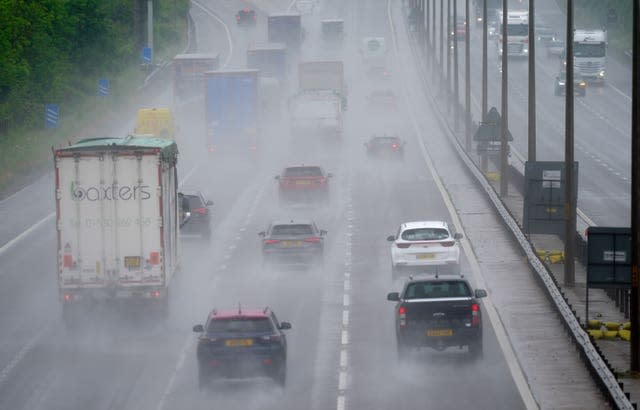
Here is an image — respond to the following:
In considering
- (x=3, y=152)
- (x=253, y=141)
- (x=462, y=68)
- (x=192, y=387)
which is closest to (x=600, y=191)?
(x=253, y=141)

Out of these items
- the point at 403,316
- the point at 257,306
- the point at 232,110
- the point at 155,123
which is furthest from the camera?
the point at 232,110

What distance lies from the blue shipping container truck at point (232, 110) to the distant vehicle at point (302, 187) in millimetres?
16757

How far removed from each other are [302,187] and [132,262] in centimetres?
2665

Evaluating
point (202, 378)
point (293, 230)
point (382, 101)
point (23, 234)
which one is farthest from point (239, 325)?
point (382, 101)

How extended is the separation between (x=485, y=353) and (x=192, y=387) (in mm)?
6396

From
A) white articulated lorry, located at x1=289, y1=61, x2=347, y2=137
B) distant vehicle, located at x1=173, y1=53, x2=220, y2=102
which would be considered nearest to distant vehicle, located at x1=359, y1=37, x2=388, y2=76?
distant vehicle, located at x1=173, y1=53, x2=220, y2=102

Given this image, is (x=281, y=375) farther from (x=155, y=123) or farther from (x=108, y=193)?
(x=155, y=123)

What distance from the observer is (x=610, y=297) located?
3966 cm

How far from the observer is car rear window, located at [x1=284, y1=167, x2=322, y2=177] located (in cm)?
6091

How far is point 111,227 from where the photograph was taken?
3431 cm

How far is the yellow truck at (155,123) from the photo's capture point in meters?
73.9

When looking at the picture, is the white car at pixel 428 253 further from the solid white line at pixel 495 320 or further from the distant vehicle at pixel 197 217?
the distant vehicle at pixel 197 217

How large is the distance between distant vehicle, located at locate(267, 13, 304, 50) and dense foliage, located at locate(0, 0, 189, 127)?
14.4m

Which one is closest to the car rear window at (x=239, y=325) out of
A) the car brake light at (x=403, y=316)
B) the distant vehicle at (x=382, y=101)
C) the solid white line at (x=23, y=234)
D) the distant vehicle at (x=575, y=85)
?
the car brake light at (x=403, y=316)
